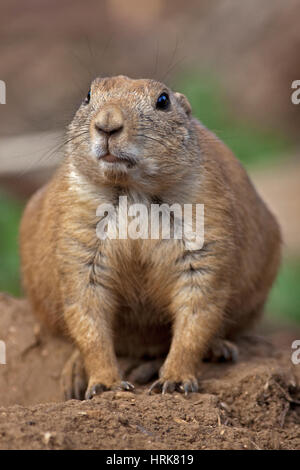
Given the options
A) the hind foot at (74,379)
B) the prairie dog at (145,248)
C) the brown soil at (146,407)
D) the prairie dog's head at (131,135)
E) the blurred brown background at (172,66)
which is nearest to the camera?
the brown soil at (146,407)

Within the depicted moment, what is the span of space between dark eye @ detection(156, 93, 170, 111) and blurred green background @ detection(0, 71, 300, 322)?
579 cm

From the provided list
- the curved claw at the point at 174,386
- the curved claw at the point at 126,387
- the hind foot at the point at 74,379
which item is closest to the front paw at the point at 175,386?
the curved claw at the point at 174,386

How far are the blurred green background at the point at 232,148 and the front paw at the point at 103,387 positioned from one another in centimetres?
550

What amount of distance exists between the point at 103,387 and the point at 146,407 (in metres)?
0.73

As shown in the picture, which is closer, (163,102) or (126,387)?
(126,387)

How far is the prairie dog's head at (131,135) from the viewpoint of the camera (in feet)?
15.2

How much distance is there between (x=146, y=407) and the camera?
179 inches

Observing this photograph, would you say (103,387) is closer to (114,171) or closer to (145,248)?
(145,248)

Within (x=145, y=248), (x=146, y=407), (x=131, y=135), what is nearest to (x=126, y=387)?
(x=146, y=407)

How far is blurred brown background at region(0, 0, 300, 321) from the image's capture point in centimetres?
1329

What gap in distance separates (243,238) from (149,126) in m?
1.49

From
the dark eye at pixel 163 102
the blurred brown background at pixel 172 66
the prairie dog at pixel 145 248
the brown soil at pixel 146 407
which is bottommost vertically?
the brown soil at pixel 146 407

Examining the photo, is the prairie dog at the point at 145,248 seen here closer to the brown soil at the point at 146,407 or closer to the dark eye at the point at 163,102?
the dark eye at the point at 163,102

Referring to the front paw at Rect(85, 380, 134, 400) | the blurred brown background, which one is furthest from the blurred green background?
the front paw at Rect(85, 380, 134, 400)
